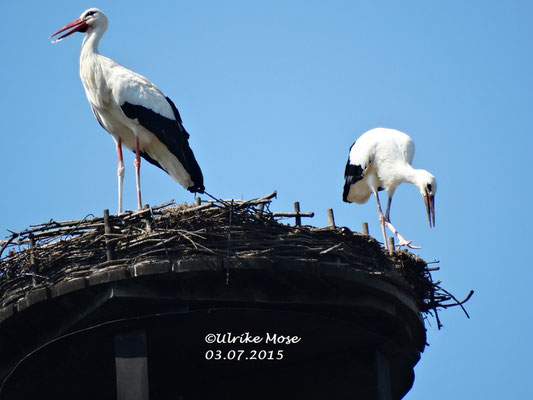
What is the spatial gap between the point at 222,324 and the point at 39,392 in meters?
1.90

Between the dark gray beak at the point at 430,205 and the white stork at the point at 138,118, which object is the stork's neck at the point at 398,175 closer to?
the dark gray beak at the point at 430,205

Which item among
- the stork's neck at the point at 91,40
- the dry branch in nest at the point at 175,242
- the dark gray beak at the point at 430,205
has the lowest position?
the dry branch in nest at the point at 175,242

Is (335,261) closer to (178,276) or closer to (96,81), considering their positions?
(178,276)

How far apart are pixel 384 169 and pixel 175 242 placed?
4946mm

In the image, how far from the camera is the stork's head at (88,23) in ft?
45.3

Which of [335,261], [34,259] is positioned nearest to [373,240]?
[335,261]

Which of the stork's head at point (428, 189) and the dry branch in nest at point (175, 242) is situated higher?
the stork's head at point (428, 189)

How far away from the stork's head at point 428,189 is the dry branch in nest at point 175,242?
3.49 meters

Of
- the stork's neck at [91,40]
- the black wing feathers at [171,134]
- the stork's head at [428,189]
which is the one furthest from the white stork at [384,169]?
the stork's neck at [91,40]

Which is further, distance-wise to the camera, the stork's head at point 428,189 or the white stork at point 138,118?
the stork's head at point 428,189

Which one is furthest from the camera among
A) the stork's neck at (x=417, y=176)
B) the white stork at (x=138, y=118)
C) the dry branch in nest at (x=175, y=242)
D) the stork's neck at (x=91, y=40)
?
the stork's neck at (x=417, y=176)

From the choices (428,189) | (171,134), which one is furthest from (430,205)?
(171,134)

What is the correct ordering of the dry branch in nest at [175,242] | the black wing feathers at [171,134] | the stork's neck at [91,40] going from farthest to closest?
the stork's neck at [91,40] → the black wing feathers at [171,134] → the dry branch in nest at [175,242]

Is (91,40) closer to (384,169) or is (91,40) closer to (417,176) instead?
(384,169)
